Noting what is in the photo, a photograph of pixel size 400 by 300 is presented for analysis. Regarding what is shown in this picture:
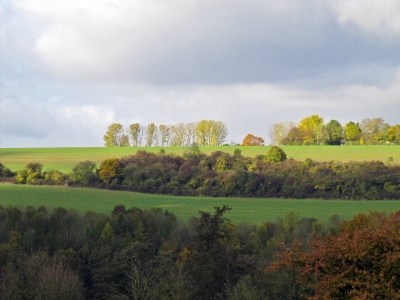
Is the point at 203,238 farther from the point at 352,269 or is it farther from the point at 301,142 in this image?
the point at 301,142

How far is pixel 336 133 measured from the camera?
10962cm

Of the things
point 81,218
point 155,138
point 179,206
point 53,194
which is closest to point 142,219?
point 81,218

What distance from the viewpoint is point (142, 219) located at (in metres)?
44.8

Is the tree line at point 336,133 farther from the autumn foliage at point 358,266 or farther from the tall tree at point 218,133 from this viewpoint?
the autumn foliage at point 358,266

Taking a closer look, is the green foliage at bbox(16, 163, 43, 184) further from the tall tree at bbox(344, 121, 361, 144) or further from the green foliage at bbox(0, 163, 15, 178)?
the tall tree at bbox(344, 121, 361, 144)

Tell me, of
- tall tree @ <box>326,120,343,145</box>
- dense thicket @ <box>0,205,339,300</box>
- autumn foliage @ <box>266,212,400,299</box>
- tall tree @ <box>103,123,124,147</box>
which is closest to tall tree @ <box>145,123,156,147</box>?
tall tree @ <box>103,123,124,147</box>

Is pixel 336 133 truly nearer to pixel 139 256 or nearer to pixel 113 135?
pixel 113 135

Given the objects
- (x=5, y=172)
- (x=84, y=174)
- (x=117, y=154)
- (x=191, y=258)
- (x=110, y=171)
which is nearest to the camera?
(x=191, y=258)

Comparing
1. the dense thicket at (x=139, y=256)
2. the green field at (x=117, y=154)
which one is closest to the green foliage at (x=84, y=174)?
the green field at (x=117, y=154)

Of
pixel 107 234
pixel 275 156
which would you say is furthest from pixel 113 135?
pixel 107 234

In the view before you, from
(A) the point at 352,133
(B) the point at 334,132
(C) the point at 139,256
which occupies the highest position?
(B) the point at 334,132

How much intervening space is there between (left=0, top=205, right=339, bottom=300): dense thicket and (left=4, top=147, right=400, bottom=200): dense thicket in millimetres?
23561

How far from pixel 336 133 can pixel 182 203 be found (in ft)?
182

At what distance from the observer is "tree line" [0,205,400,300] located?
560 inches
